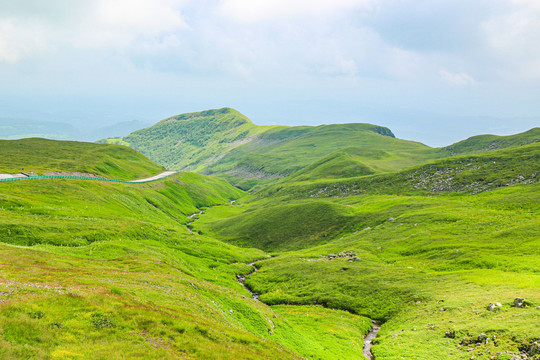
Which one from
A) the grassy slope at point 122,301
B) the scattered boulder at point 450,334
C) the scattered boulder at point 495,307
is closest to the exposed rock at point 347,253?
the grassy slope at point 122,301

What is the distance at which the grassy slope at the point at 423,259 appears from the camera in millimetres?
39125

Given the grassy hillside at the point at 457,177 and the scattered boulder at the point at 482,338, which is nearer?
the scattered boulder at the point at 482,338

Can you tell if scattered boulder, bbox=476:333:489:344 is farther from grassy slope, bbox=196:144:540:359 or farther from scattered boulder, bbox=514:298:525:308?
scattered boulder, bbox=514:298:525:308

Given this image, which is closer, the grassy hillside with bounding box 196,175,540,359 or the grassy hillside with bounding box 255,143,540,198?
the grassy hillside with bounding box 196,175,540,359

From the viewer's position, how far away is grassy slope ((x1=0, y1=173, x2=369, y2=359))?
18906 mm

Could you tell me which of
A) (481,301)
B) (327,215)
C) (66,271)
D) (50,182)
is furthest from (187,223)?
(481,301)

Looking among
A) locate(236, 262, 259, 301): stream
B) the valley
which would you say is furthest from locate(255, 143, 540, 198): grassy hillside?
locate(236, 262, 259, 301): stream

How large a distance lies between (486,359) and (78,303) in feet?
125

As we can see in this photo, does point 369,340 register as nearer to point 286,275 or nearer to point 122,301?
point 286,275

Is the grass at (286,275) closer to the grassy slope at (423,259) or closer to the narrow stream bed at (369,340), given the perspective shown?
the grassy slope at (423,259)

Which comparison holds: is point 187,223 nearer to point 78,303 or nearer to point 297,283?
point 297,283

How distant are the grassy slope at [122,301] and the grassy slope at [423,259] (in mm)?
7496

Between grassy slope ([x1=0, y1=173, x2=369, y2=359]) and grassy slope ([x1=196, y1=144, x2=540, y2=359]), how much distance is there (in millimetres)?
7496

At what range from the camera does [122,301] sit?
82.4ft
